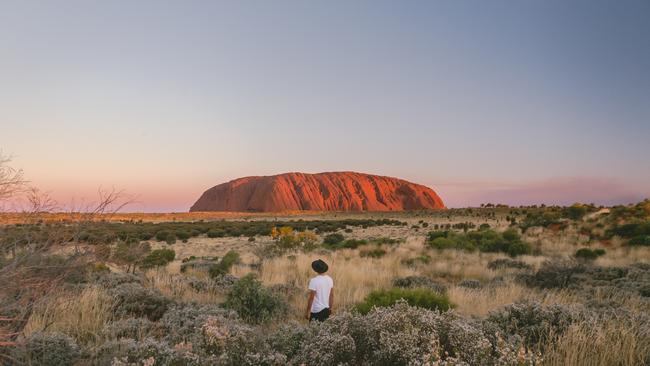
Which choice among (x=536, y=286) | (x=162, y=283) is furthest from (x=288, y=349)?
(x=536, y=286)

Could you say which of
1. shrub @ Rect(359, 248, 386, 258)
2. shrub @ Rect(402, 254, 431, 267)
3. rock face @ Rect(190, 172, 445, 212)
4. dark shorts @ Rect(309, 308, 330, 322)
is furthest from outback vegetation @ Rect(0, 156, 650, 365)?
rock face @ Rect(190, 172, 445, 212)

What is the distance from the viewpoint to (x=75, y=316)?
276 inches

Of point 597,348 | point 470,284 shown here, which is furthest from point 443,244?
point 597,348

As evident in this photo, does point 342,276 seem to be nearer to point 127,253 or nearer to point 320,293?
point 320,293

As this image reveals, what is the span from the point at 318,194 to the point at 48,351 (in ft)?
476

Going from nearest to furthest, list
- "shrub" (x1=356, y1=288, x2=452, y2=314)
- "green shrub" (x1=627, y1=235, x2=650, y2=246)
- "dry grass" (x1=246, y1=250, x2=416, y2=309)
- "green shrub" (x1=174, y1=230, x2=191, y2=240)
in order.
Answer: "shrub" (x1=356, y1=288, x2=452, y2=314) → "dry grass" (x1=246, y1=250, x2=416, y2=309) → "green shrub" (x1=627, y1=235, x2=650, y2=246) → "green shrub" (x1=174, y1=230, x2=191, y2=240)

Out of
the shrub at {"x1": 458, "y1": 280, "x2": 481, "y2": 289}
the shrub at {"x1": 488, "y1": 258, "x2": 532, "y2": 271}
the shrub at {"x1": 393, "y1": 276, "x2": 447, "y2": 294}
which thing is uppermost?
the shrub at {"x1": 393, "y1": 276, "x2": 447, "y2": 294}

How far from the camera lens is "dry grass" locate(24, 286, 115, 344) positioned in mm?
6402

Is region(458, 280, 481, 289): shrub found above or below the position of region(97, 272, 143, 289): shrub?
below

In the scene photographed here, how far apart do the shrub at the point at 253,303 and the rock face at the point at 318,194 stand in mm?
123364

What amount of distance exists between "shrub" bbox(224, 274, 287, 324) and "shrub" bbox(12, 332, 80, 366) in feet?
10.7

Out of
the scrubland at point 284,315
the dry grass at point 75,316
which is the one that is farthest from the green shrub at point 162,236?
the dry grass at point 75,316

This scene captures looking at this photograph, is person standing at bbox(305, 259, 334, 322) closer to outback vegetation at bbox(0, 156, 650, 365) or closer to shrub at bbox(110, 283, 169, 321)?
outback vegetation at bbox(0, 156, 650, 365)

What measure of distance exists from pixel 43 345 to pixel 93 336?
190 cm
